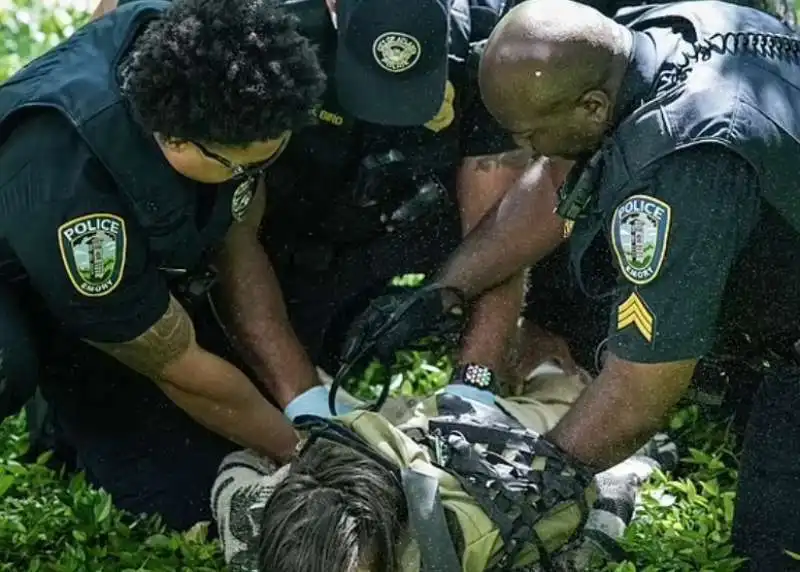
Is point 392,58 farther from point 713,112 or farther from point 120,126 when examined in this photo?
point 713,112

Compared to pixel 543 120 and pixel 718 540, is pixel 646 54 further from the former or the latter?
pixel 718 540

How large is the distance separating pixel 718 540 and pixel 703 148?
1.20 meters

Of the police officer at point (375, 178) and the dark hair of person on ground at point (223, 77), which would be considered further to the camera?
the police officer at point (375, 178)

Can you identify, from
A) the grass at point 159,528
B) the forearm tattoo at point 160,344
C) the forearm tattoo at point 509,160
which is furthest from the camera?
the forearm tattoo at point 509,160

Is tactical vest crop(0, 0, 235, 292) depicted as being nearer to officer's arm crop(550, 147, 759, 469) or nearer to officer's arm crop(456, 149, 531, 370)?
officer's arm crop(456, 149, 531, 370)

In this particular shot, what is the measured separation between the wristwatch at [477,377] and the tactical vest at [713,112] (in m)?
0.58

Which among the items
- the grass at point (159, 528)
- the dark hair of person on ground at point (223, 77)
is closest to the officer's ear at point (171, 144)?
the dark hair of person on ground at point (223, 77)

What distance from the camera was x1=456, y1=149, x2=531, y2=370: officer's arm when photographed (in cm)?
407

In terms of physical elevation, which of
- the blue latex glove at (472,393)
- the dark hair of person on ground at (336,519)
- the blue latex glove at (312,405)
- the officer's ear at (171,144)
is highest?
the officer's ear at (171,144)

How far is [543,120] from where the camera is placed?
10.8 ft

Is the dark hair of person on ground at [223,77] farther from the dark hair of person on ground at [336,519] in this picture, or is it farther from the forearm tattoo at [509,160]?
the forearm tattoo at [509,160]

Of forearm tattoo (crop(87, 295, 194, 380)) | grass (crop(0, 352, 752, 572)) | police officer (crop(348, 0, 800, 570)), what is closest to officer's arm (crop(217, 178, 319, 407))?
grass (crop(0, 352, 752, 572))

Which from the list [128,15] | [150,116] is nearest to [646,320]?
[150,116]

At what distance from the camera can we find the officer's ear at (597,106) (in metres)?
3.25
